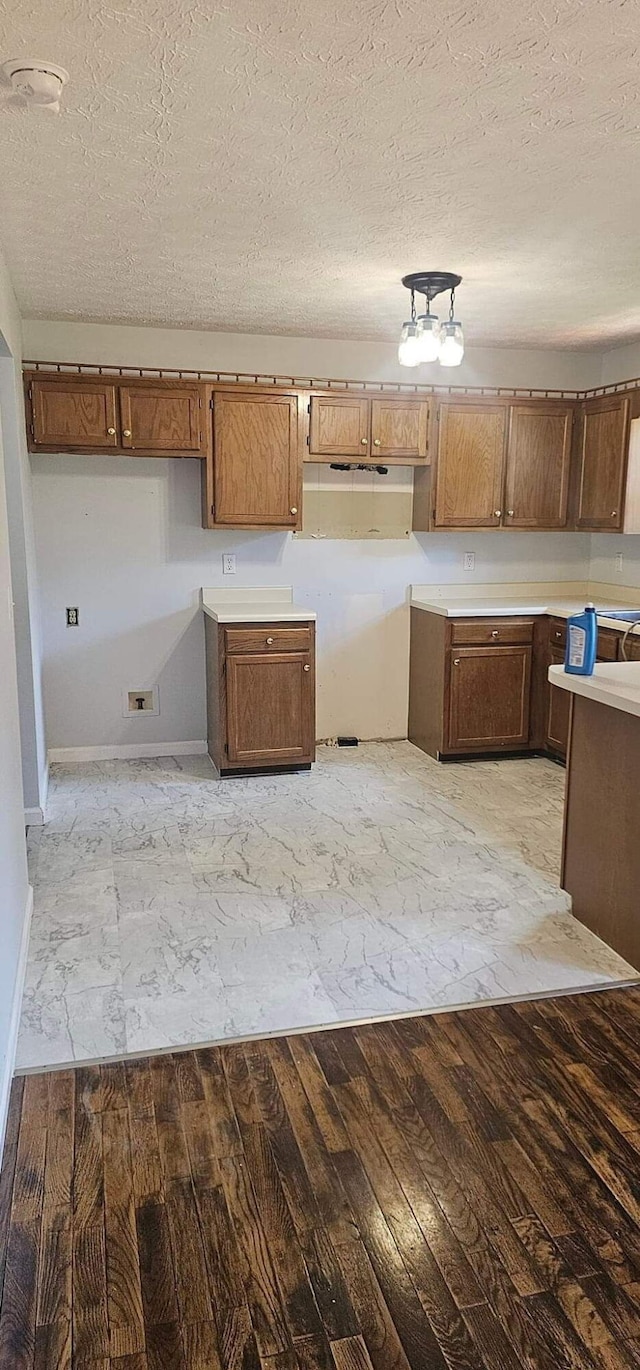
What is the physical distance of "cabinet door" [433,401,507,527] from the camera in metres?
4.94

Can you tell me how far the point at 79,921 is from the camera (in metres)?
3.02

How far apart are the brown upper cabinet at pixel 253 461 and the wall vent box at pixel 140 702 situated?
1.03 meters

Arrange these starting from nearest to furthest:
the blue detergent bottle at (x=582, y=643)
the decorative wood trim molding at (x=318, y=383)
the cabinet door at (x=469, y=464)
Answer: the blue detergent bottle at (x=582, y=643), the decorative wood trim molding at (x=318, y=383), the cabinet door at (x=469, y=464)

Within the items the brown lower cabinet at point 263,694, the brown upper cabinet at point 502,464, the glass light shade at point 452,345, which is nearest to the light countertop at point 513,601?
the brown upper cabinet at point 502,464

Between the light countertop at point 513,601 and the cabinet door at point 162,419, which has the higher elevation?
the cabinet door at point 162,419

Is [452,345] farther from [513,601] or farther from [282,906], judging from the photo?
[282,906]

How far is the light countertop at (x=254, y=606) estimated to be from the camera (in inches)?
177

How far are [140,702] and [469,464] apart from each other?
7.53ft

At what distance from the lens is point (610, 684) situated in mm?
2801

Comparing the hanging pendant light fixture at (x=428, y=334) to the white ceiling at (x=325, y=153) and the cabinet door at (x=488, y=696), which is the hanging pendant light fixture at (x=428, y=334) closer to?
the white ceiling at (x=325, y=153)

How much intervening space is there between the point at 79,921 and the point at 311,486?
2.91 meters

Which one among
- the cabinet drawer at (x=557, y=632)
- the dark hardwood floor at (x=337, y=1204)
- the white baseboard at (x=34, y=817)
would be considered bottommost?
the dark hardwood floor at (x=337, y=1204)

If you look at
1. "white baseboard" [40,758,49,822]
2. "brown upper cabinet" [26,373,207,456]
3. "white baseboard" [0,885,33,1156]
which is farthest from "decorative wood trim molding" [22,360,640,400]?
"white baseboard" [0,885,33,1156]

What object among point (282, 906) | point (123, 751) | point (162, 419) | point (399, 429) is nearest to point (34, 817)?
point (123, 751)
